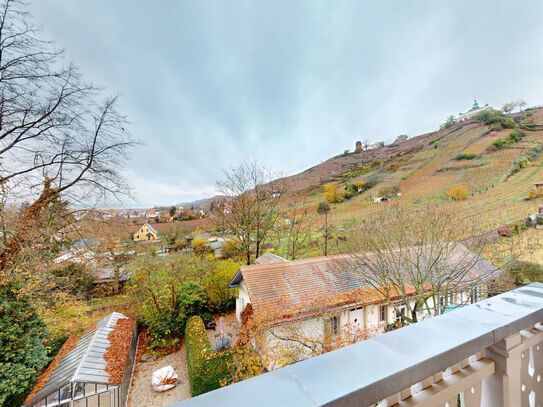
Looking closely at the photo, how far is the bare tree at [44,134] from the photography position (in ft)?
17.7

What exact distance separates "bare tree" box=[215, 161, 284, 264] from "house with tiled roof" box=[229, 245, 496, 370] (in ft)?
18.9

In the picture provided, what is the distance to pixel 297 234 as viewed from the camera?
1481cm

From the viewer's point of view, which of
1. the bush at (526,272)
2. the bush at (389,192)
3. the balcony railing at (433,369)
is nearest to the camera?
the balcony railing at (433,369)

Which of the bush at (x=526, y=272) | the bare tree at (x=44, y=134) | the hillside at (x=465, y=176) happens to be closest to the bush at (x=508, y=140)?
the hillside at (x=465, y=176)

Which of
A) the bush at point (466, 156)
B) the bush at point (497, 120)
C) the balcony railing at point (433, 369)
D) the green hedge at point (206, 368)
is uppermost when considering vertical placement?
the bush at point (497, 120)

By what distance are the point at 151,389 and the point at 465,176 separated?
2368 centimetres

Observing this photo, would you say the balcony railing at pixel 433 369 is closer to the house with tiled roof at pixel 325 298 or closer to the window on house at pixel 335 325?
the house with tiled roof at pixel 325 298

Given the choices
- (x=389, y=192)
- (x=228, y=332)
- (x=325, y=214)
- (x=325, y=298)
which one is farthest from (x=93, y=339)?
(x=389, y=192)

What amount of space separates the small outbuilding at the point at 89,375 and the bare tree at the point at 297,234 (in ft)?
30.3

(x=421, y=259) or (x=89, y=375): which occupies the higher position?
(x=421, y=259)

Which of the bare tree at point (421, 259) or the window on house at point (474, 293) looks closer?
the bare tree at point (421, 259)

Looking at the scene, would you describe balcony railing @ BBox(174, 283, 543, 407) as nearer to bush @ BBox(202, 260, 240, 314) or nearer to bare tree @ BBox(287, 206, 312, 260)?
bush @ BBox(202, 260, 240, 314)

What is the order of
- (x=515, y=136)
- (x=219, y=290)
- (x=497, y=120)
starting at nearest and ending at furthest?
(x=219, y=290) → (x=515, y=136) → (x=497, y=120)

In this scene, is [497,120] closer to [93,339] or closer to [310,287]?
[310,287]
